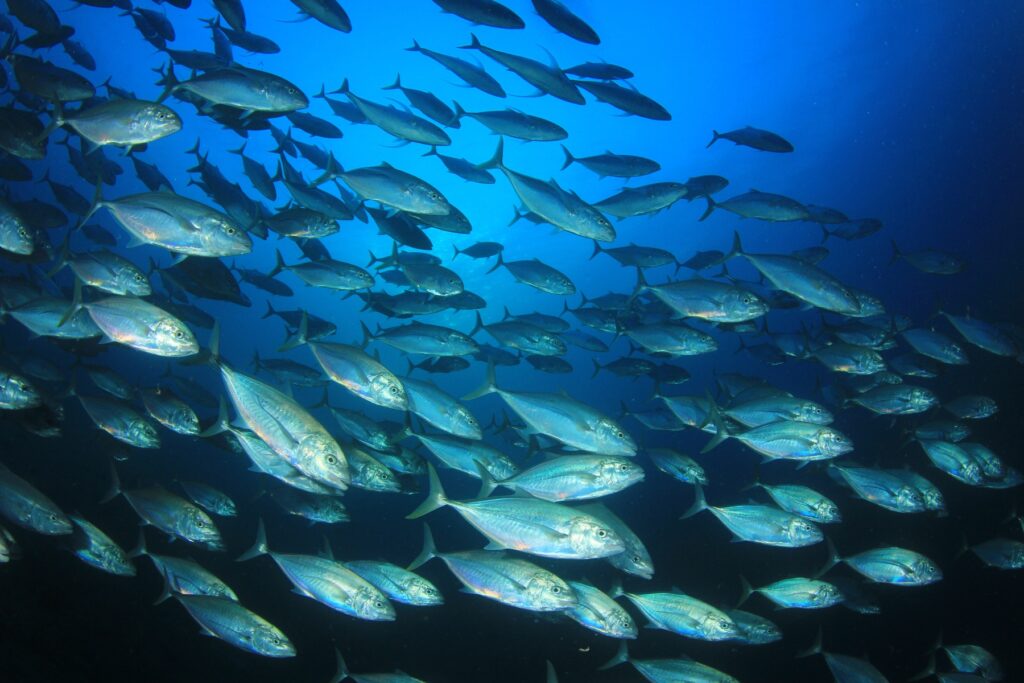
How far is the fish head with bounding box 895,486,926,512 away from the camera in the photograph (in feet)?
17.6

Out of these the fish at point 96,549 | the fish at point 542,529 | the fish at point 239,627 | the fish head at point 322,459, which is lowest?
the fish at point 96,549

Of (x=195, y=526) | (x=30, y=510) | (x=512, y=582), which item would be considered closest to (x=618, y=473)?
(x=512, y=582)

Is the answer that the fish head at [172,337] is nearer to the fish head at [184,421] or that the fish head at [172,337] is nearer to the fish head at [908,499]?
the fish head at [184,421]

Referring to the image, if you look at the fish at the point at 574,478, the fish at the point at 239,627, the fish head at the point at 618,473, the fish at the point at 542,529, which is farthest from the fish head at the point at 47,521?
the fish head at the point at 618,473

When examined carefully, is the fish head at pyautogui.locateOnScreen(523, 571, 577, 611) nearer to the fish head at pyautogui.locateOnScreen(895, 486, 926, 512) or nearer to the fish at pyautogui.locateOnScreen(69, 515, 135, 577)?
the fish at pyautogui.locateOnScreen(69, 515, 135, 577)

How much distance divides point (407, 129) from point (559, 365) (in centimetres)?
483

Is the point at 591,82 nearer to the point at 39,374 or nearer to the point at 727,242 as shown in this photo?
the point at 39,374

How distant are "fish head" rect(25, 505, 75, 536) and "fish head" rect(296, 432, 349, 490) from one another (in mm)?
2396

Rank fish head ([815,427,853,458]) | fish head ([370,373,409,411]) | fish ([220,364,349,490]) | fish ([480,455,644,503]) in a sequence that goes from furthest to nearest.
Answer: fish head ([815,427,853,458])
fish head ([370,373,409,411])
fish ([480,455,644,503])
fish ([220,364,349,490])

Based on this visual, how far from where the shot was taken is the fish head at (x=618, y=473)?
377 centimetres

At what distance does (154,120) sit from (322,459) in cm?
305

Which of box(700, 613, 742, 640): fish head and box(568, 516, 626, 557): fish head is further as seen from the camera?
box(700, 613, 742, 640): fish head

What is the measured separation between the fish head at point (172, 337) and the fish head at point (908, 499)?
720cm

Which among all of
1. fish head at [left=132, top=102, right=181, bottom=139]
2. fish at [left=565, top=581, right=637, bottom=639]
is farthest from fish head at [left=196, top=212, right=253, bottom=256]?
fish at [left=565, top=581, right=637, bottom=639]
